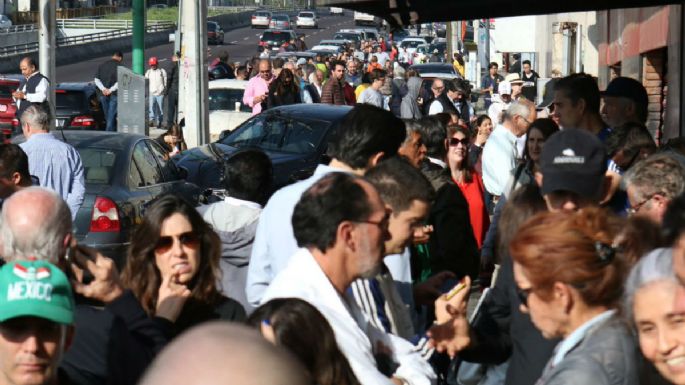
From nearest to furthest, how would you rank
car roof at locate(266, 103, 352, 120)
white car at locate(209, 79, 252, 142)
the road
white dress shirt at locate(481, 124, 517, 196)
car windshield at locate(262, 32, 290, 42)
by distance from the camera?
1. white dress shirt at locate(481, 124, 517, 196)
2. car roof at locate(266, 103, 352, 120)
3. white car at locate(209, 79, 252, 142)
4. the road
5. car windshield at locate(262, 32, 290, 42)

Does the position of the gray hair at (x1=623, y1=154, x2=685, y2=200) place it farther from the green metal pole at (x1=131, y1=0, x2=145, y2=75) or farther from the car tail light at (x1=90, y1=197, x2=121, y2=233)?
the green metal pole at (x1=131, y1=0, x2=145, y2=75)

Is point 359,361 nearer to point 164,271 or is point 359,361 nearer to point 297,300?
point 297,300

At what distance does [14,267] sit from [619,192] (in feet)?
11.1

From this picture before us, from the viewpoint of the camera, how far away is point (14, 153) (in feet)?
26.1

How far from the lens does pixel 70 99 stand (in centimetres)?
2800

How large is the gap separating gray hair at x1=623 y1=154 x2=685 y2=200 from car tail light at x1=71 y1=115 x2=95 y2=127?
22.8 m

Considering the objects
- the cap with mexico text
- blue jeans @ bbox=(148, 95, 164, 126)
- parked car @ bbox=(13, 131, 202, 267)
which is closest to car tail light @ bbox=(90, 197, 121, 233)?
parked car @ bbox=(13, 131, 202, 267)

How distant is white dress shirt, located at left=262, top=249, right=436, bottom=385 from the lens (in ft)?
14.0

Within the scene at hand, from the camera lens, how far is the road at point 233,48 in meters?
61.5

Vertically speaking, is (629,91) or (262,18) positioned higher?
(629,91)

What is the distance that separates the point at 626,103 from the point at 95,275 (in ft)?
15.2

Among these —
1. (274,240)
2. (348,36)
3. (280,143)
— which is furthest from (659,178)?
(348,36)

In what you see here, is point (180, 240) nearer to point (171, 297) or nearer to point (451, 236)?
point (171, 297)

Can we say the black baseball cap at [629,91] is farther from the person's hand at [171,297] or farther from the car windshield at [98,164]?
the car windshield at [98,164]
